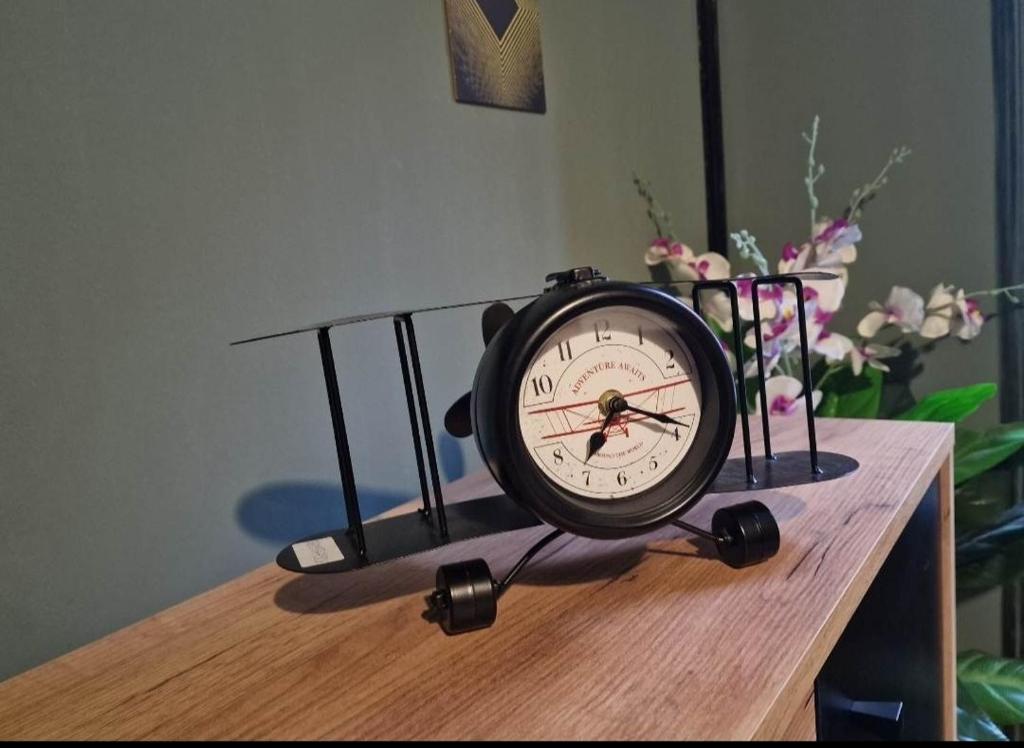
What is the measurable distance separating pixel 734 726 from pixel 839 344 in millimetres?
897

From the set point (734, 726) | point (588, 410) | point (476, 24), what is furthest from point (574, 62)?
point (734, 726)

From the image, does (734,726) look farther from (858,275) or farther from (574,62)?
(858,275)

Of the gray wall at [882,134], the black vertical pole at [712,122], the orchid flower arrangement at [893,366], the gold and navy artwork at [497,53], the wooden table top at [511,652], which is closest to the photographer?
the wooden table top at [511,652]

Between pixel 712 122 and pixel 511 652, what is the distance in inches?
53.3

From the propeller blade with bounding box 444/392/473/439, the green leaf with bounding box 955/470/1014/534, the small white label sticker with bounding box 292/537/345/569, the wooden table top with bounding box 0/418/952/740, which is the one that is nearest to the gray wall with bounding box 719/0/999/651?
the green leaf with bounding box 955/470/1014/534

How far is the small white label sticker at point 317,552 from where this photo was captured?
0.55 meters

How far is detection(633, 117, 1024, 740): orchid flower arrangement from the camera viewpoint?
111 cm

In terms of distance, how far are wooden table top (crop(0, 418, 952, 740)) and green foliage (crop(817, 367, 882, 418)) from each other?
630 millimetres

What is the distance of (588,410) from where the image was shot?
553 mm

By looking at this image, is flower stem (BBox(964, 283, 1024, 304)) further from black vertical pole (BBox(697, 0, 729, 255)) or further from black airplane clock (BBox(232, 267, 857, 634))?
black airplane clock (BBox(232, 267, 857, 634))

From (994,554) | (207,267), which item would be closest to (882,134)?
(994,554)

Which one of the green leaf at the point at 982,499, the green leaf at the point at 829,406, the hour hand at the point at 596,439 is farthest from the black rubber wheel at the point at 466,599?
the green leaf at the point at 982,499

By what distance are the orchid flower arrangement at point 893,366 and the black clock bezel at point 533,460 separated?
1.50ft

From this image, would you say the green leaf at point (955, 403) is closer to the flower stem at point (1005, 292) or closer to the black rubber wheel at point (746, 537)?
the flower stem at point (1005, 292)
